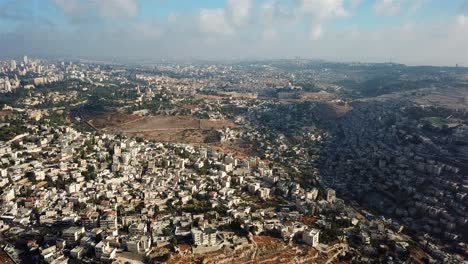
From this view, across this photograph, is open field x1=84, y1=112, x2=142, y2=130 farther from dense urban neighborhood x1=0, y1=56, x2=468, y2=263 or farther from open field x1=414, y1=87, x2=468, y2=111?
open field x1=414, y1=87, x2=468, y2=111

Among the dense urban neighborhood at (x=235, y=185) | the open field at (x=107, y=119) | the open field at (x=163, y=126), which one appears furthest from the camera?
the open field at (x=107, y=119)

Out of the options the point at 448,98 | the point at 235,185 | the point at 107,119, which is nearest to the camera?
the point at 235,185

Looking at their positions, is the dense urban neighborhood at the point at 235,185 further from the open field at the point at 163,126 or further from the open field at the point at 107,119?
the open field at the point at 163,126

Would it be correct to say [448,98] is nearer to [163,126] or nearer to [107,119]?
[163,126]

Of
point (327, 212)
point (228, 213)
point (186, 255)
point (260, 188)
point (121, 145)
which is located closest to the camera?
point (186, 255)

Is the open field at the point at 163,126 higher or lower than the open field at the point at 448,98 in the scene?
lower

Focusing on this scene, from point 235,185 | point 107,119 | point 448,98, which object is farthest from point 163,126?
point 448,98

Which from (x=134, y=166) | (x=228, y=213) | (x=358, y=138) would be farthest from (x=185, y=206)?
(x=358, y=138)

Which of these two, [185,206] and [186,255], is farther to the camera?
[185,206]

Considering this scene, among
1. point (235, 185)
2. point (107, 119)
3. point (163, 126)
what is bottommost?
point (163, 126)

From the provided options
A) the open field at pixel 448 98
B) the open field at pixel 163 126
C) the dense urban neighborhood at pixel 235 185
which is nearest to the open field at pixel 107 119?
the open field at pixel 163 126

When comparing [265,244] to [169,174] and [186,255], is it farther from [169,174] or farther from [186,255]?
[169,174]
